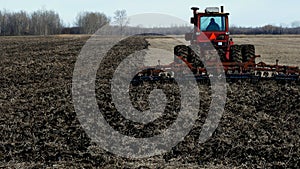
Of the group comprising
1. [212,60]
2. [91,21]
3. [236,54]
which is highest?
[91,21]

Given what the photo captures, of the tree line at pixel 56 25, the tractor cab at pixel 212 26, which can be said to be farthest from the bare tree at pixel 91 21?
the tractor cab at pixel 212 26

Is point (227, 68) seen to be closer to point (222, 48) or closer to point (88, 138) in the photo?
point (222, 48)

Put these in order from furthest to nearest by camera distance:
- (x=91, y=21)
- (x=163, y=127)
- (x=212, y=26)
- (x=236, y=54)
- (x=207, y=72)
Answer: (x=91, y=21) < (x=212, y=26) < (x=236, y=54) < (x=207, y=72) < (x=163, y=127)

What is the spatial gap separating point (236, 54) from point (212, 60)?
2.91ft

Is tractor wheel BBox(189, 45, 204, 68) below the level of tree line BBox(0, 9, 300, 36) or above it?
below

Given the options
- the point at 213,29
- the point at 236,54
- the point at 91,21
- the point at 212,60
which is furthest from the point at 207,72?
the point at 91,21

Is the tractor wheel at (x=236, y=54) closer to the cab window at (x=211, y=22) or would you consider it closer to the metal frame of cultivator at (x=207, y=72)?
the metal frame of cultivator at (x=207, y=72)

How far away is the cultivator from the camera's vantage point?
13.5 m

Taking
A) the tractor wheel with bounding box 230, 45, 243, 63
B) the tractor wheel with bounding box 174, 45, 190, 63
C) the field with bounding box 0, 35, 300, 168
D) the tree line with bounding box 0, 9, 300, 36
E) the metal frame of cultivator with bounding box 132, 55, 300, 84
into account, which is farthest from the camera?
the tree line with bounding box 0, 9, 300, 36

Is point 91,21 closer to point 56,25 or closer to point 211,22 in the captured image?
point 56,25

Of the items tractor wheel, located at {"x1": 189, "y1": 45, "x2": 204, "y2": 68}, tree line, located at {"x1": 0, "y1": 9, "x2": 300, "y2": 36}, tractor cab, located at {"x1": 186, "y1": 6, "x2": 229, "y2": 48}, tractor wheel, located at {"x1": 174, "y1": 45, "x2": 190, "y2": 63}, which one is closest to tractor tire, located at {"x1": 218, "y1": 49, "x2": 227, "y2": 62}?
tractor cab, located at {"x1": 186, "y1": 6, "x2": 229, "y2": 48}

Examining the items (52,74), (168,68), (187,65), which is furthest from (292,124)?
(52,74)

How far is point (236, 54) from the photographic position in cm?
1423

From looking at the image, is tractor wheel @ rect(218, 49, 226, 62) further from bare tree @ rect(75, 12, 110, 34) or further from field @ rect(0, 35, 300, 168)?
bare tree @ rect(75, 12, 110, 34)
